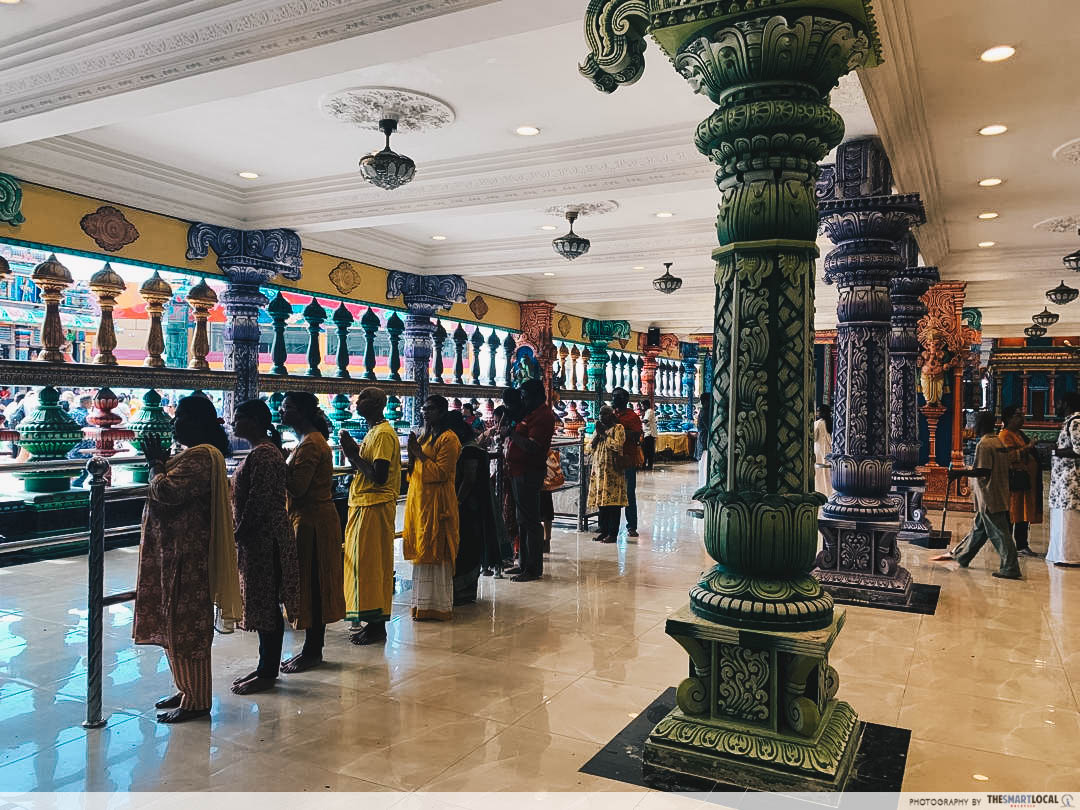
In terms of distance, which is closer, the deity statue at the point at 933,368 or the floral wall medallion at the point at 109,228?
the floral wall medallion at the point at 109,228

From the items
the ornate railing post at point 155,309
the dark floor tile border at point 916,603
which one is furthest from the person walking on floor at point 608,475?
the ornate railing post at point 155,309

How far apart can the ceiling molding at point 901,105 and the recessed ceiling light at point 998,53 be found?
354mm

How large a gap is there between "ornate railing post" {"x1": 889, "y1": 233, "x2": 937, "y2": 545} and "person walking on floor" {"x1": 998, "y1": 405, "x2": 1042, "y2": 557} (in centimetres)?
88

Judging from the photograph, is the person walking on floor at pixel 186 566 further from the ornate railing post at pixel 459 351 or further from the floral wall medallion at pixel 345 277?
the ornate railing post at pixel 459 351

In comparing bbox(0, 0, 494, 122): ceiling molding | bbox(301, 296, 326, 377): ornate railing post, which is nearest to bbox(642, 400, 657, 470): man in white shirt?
bbox(301, 296, 326, 377): ornate railing post

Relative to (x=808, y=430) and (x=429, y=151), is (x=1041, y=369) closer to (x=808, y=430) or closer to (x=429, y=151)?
(x=429, y=151)

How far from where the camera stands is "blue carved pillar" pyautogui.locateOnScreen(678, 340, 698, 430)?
22.9m

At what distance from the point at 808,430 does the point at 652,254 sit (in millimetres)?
7501

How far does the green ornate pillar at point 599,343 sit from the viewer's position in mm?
16375

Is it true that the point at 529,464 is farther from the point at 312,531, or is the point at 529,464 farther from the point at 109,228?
the point at 109,228

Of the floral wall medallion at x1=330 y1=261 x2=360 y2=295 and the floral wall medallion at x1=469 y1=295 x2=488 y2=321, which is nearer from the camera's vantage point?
the floral wall medallion at x1=330 y1=261 x2=360 y2=295

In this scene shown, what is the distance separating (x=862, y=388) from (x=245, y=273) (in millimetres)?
6135

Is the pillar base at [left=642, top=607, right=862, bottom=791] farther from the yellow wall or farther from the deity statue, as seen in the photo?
the deity statue

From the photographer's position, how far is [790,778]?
254 centimetres
